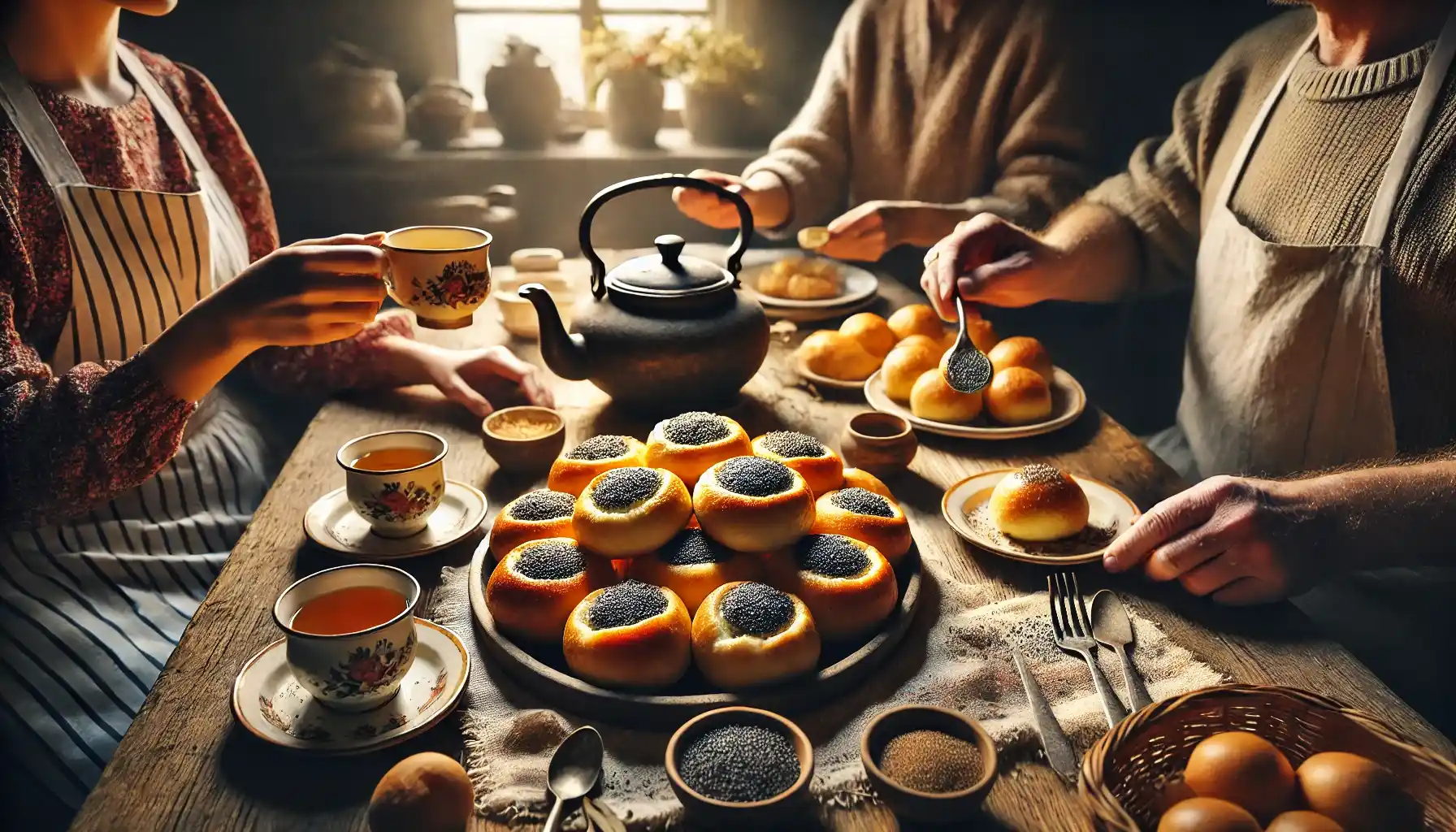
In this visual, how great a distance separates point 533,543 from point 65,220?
1.00 m

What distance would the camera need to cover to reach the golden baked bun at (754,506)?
3.27 feet

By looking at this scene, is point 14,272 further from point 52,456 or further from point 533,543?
point 533,543

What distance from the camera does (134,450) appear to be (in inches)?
50.8

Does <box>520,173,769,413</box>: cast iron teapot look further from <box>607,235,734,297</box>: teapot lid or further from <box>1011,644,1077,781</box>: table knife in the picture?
<box>1011,644,1077,781</box>: table knife

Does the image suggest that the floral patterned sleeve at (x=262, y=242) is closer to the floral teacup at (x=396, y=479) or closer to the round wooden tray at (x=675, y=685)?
the floral teacup at (x=396, y=479)

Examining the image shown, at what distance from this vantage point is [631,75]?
139 inches

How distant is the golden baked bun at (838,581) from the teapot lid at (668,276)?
55 cm

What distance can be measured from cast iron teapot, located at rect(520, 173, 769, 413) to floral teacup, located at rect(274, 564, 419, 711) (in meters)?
0.60

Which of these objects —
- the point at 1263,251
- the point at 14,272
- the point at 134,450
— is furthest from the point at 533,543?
the point at 1263,251

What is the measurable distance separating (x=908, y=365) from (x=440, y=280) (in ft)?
2.56

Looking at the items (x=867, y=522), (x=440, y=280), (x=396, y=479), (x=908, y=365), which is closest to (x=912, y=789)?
(x=867, y=522)

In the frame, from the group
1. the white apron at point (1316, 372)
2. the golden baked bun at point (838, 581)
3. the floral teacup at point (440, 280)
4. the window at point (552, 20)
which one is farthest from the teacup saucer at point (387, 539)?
the window at point (552, 20)

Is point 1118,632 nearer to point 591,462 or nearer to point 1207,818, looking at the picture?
point 1207,818

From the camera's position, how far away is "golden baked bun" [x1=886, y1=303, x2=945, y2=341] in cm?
182
